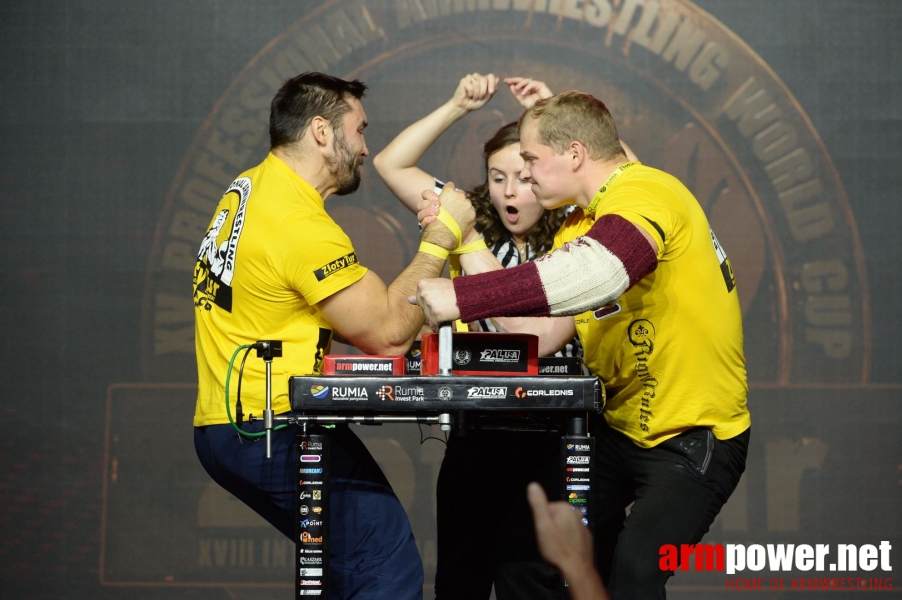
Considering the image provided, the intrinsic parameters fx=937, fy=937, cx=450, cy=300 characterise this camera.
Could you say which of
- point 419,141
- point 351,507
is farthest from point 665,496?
point 419,141

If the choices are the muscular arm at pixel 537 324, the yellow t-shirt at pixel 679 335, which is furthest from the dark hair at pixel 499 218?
the yellow t-shirt at pixel 679 335

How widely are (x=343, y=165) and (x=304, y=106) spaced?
19cm

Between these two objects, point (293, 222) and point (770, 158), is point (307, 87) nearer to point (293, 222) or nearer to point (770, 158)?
point (293, 222)

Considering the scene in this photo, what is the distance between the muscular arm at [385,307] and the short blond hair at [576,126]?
0.33m

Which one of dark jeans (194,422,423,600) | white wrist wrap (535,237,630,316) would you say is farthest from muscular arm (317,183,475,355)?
white wrist wrap (535,237,630,316)

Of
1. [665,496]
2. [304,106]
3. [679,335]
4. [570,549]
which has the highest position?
[304,106]

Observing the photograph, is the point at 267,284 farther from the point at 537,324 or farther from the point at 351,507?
the point at 537,324

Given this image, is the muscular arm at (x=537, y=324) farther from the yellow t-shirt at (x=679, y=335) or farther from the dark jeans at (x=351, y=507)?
the dark jeans at (x=351, y=507)

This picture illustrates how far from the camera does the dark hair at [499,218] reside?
2727mm

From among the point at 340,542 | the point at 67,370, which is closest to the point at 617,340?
the point at 340,542

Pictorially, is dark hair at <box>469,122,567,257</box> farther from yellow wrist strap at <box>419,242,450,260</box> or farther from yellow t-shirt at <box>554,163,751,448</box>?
yellow t-shirt at <box>554,163,751,448</box>

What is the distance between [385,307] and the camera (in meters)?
2.26

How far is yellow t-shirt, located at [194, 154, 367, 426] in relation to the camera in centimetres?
220

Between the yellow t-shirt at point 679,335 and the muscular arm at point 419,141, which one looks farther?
the muscular arm at point 419,141
